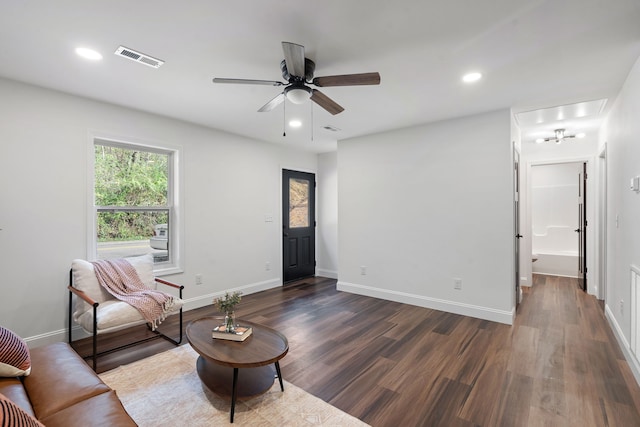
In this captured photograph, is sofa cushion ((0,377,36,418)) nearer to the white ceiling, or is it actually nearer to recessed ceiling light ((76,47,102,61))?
the white ceiling

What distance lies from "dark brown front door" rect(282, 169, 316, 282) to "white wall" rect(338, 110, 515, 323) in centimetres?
111

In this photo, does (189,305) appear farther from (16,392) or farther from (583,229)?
(583,229)

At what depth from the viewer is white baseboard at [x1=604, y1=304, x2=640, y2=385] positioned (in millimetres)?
2402

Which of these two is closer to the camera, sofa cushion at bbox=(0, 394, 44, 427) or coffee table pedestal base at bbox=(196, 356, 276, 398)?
sofa cushion at bbox=(0, 394, 44, 427)

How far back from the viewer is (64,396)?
1.45m

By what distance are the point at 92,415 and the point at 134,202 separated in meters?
3.02

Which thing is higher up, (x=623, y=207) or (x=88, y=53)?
(x=88, y=53)

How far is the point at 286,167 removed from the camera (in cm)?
570

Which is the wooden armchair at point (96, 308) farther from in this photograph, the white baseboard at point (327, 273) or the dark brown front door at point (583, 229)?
the dark brown front door at point (583, 229)

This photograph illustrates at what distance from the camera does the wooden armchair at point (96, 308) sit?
8.55ft

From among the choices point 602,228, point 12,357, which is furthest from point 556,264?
point 12,357

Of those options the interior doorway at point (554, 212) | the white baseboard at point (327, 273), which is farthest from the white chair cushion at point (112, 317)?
the interior doorway at point (554, 212)

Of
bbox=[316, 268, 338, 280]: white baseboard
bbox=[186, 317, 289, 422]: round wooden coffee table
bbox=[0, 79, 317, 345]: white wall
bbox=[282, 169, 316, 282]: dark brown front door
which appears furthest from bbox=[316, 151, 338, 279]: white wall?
bbox=[186, 317, 289, 422]: round wooden coffee table

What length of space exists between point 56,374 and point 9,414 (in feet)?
3.43
